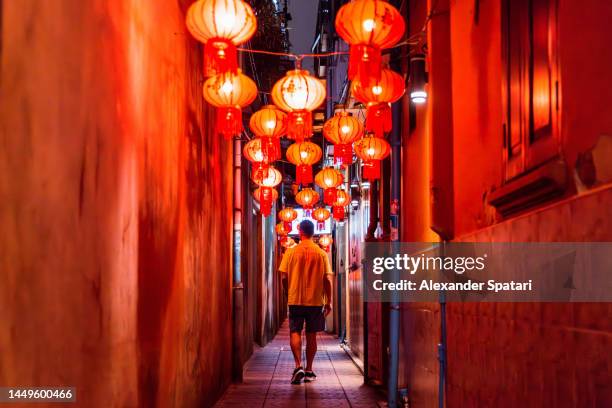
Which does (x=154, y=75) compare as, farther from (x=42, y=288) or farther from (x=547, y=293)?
(x=547, y=293)

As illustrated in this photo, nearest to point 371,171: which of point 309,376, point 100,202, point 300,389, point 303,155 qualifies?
point 303,155

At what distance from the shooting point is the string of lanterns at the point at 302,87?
780cm

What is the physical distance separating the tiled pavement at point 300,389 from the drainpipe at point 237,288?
1.54 ft

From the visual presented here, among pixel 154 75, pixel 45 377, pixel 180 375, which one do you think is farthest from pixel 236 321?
pixel 45 377

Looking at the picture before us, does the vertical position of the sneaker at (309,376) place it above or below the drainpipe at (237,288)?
below

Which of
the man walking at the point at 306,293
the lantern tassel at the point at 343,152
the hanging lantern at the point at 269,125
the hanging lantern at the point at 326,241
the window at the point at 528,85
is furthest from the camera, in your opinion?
the hanging lantern at the point at 326,241

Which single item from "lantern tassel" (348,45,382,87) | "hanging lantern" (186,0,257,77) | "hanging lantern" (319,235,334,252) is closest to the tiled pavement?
"lantern tassel" (348,45,382,87)

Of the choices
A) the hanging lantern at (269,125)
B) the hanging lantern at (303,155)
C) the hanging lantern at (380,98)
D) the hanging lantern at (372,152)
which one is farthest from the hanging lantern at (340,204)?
the hanging lantern at (380,98)

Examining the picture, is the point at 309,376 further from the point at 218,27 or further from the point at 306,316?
the point at 218,27

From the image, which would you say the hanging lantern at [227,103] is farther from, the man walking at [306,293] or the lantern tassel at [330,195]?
the lantern tassel at [330,195]

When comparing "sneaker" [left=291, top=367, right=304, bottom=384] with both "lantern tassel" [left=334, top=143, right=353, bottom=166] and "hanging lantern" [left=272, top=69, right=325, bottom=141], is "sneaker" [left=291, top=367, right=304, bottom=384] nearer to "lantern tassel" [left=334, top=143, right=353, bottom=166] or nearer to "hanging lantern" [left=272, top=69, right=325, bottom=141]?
"lantern tassel" [left=334, top=143, right=353, bottom=166]

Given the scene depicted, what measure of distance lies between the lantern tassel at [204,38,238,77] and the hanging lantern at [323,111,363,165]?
535 cm

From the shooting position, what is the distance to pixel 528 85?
4996mm

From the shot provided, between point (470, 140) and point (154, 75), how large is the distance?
3.22 metres
